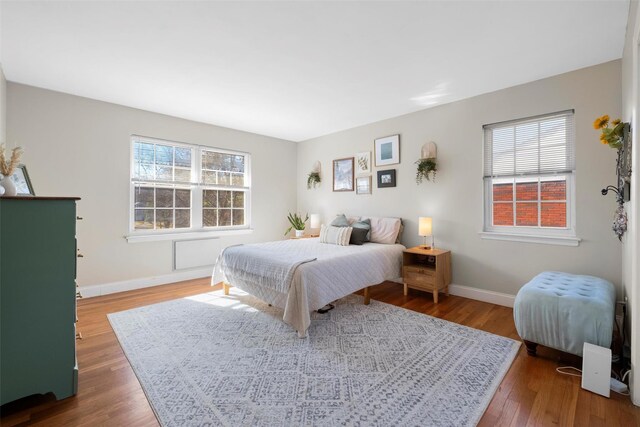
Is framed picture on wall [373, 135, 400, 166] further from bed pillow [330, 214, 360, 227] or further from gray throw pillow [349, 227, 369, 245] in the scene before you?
gray throw pillow [349, 227, 369, 245]

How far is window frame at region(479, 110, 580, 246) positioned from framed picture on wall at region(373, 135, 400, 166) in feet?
3.89

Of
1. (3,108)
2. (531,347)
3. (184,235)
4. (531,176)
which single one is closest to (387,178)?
(531,176)

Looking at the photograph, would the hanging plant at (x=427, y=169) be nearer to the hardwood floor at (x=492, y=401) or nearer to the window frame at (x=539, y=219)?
the window frame at (x=539, y=219)

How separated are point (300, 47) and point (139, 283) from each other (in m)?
3.78

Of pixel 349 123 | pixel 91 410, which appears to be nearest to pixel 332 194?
pixel 349 123

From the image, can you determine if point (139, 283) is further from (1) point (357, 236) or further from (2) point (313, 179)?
(2) point (313, 179)

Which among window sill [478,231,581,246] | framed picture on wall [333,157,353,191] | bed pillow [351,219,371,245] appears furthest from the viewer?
framed picture on wall [333,157,353,191]

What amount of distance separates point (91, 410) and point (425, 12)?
3.40 metres

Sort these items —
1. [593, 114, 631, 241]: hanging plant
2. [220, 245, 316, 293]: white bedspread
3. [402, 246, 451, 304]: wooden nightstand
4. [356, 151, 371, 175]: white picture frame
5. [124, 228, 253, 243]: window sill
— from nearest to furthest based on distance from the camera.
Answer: [593, 114, 631, 241]: hanging plant → [220, 245, 316, 293]: white bedspread → [402, 246, 451, 304]: wooden nightstand → [124, 228, 253, 243]: window sill → [356, 151, 371, 175]: white picture frame

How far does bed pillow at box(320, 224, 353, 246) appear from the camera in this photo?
3969 millimetres

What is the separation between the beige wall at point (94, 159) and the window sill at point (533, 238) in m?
4.45

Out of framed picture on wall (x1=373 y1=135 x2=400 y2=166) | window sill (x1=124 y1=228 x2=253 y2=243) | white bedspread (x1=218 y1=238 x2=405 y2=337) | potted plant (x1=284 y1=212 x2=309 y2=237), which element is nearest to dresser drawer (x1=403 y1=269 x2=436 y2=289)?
white bedspread (x1=218 y1=238 x2=405 y2=337)

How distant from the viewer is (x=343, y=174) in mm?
5023

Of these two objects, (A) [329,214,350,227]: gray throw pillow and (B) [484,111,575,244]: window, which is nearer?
(B) [484,111,575,244]: window
